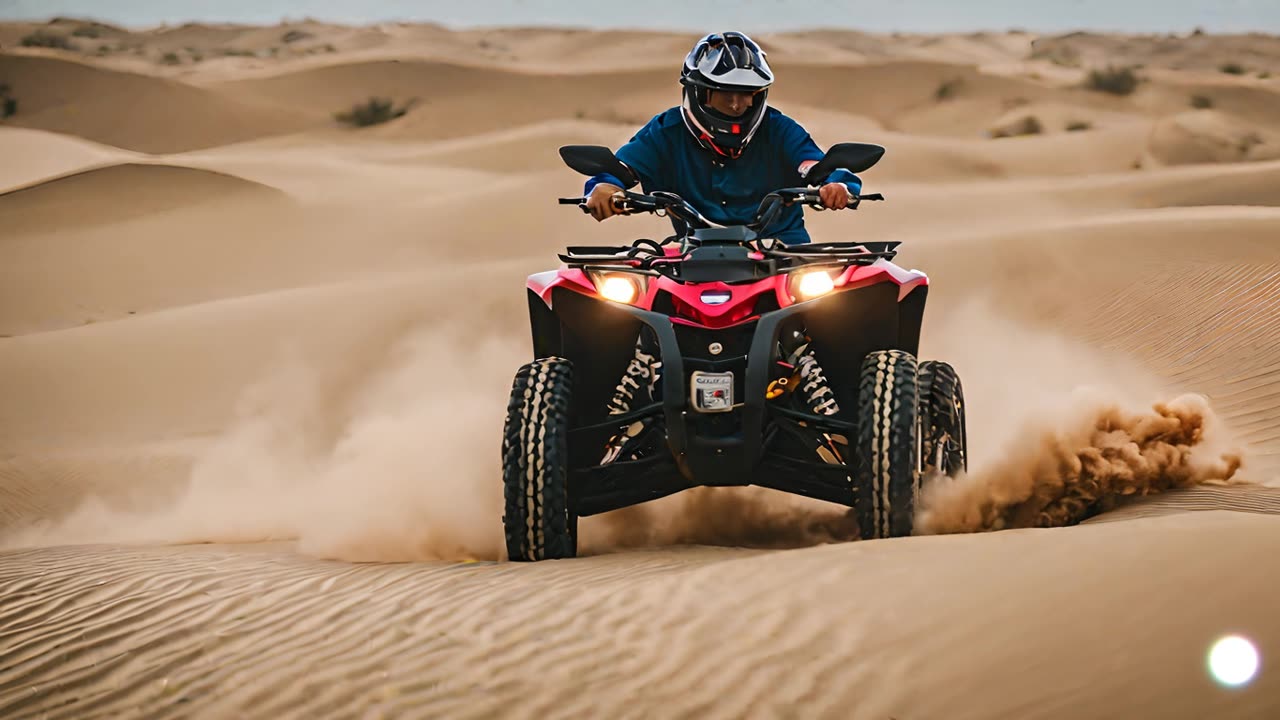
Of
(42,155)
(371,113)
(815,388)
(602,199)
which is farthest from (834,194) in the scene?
(371,113)

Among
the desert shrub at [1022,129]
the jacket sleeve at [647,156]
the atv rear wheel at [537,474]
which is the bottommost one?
the atv rear wheel at [537,474]

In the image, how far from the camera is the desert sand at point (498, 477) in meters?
3.73

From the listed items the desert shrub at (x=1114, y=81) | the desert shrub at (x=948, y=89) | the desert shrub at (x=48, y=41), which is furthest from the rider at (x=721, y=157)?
the desert shrub at (x=48, y=41)

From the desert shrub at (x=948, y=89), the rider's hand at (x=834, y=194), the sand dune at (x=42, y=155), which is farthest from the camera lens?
the desert shrub at (x=948, y=89)

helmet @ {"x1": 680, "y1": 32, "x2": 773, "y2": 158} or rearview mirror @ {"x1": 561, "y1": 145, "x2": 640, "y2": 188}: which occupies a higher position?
helmet @ {"x1": 680, "y1": 32, "x2": 773, "y2": 158}

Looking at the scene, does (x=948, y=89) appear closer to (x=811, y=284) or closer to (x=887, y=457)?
(x=811, y=284)

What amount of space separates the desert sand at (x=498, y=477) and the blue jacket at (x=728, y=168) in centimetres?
142

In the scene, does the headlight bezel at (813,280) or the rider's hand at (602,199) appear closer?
the headlight bezel at (813,280)

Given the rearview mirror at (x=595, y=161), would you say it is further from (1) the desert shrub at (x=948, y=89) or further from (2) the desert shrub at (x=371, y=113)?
(1) the desert shrub at (x=948, y=89)

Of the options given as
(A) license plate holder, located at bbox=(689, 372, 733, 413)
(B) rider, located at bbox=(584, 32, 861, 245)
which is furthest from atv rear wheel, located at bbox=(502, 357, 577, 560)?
(B) rider, located at bbox=(584, 32, 861, 245)

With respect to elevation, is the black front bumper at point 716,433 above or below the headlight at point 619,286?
below

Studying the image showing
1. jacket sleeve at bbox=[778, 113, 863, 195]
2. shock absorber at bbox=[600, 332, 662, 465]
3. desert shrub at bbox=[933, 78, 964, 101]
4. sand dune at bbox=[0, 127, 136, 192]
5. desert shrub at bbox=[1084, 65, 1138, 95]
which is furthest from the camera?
desert shrub at bbox=[933, 78, 964, 101]

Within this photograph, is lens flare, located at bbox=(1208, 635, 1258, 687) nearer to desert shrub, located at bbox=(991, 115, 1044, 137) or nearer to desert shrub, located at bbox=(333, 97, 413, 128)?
desert shrub, located at bbox=(991, 115, 1044, 137)

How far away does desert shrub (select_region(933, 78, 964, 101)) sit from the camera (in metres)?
44.2
